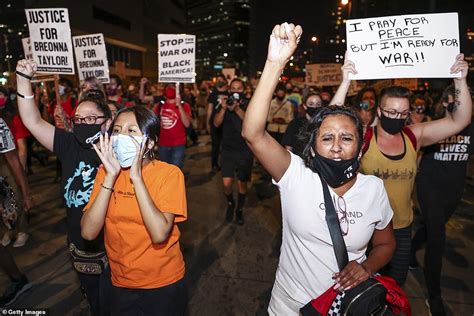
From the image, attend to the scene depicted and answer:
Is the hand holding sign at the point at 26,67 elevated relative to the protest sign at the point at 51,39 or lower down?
lower down

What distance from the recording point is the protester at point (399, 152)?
3307 millimetres

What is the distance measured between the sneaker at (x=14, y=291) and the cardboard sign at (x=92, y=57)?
3.68m

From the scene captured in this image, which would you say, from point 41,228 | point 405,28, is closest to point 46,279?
point 41,228

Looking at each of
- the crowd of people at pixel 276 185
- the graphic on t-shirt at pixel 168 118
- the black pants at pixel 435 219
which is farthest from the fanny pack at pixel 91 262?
the graphic on t-shirt at pixel 168 118

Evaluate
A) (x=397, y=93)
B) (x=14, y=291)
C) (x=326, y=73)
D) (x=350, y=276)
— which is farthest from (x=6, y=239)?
(x=326, y=73)

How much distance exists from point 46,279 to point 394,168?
4126 mm

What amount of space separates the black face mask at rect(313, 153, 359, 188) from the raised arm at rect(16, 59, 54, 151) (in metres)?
2.27

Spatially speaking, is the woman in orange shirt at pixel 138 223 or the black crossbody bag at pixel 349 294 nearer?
the black crossbody bag at pixel 349 294

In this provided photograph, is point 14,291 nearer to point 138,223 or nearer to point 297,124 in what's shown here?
point 138,223

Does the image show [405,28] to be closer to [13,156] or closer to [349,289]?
[349,289]

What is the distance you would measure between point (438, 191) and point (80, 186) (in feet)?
11.9

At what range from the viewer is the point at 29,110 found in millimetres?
3049

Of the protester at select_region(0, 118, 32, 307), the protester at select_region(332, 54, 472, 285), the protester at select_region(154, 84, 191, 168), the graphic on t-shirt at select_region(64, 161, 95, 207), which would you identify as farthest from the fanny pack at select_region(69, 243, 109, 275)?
the protester at select_region(154, 84, 191, 168)

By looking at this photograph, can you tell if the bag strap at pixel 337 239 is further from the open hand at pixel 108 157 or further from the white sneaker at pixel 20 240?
the white sneaker at pixel 20 240
